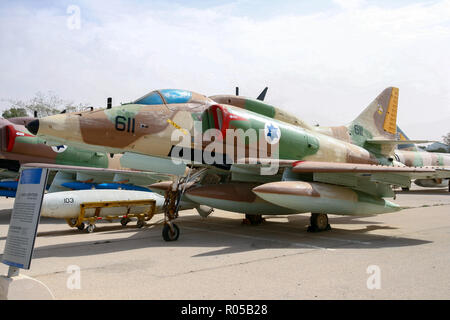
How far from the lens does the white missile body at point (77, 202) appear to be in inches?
383

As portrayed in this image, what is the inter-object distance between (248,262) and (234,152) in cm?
344

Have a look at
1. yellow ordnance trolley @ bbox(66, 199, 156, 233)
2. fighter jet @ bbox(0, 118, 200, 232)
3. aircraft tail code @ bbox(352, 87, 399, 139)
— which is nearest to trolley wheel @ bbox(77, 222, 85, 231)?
yellow ordnance trolley @ bbox(66, 199, 156, 233)

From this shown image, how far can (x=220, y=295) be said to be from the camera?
14.9 feet

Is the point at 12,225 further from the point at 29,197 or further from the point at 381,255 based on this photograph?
the point at 381,255

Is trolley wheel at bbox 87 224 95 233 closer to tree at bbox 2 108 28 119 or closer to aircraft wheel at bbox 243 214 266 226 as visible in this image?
aircraft wheel at bbox 243 214 266 226

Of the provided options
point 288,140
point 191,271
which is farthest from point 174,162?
point 191,271

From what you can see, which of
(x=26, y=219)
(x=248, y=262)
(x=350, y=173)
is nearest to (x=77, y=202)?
(x=248, y=262)

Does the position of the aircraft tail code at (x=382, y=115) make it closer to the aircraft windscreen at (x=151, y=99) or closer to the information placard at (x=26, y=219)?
the aircraft windscreen at (x=151, y=99)

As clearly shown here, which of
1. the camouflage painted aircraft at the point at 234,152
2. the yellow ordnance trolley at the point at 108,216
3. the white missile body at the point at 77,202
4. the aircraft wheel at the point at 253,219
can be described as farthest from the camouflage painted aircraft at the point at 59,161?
the camouflage painted aircraft at the point at 234,152

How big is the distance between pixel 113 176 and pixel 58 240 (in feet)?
20.5

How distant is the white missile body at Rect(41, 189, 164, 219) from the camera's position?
972 centimetres

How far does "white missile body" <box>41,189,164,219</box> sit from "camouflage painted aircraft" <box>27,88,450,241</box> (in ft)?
5.66

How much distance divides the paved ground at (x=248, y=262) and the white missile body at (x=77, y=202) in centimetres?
50

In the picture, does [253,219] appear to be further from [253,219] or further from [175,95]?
[175,95]
